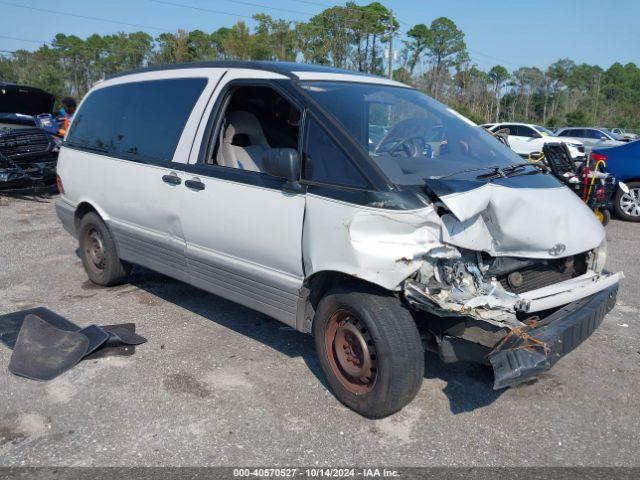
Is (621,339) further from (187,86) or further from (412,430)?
(187,86)

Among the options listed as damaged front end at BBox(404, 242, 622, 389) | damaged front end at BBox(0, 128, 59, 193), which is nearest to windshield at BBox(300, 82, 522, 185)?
damaged front end at BBox(404, 242, 622, 389)

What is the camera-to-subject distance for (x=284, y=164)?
3475 mm

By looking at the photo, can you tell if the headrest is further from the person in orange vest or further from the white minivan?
the person in orange vest

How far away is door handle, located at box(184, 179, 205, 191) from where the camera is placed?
412 cm

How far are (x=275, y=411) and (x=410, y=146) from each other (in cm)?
191

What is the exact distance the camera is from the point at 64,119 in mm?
12406

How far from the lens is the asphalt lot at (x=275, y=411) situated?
10.1 ft

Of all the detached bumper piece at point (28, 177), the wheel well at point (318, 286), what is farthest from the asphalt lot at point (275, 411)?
the detached bumper piece at point (28, 177)

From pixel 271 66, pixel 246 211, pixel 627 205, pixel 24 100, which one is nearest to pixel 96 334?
pixel 246 211

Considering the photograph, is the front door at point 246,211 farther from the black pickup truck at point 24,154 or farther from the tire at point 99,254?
the black pickup truck at point 24,154

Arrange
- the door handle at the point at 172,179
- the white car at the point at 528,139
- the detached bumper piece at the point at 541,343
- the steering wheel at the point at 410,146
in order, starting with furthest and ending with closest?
the white car at the point at 528,139, the door handle at the point at 172,179, the steering wheel at the point at 410,146, the detached bumper piece at the point at 541,343

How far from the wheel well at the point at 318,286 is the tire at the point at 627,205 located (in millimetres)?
8269

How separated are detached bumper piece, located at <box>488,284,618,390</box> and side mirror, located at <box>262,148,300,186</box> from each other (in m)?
1.51

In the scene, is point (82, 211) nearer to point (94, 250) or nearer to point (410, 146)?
point (94, 250)
